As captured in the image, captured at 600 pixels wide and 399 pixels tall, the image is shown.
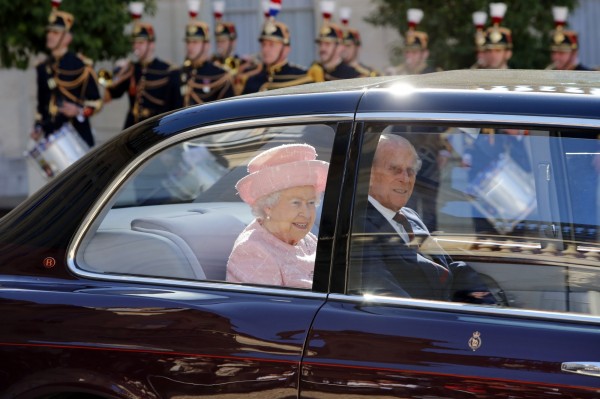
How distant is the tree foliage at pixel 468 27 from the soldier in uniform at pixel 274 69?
1.77 m

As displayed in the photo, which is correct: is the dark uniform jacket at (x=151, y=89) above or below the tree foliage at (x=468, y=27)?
below

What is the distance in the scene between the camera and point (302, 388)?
3.50 metres

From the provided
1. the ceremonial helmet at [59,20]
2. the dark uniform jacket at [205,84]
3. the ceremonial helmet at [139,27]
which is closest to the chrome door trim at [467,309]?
the ceremonial helmet at [59,20]

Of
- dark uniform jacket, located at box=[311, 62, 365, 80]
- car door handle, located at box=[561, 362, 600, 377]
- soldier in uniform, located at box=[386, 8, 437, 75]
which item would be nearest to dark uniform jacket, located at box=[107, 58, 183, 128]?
dark uniform jacket, located at box=[311, 62, 365, 80]

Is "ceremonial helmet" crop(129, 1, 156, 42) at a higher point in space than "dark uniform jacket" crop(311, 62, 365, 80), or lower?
higher

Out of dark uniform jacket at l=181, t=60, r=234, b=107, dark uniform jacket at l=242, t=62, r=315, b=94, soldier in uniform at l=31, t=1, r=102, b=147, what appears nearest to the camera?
dark uniform jacket at l=242, t=62, r=315, b=94

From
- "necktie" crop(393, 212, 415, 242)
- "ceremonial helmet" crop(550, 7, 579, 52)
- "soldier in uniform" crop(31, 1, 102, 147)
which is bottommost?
"necktie" crop(393, 212, 415, 242)

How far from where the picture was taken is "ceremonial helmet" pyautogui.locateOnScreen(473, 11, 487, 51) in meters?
13.9

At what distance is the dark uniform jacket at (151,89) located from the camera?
1452cm

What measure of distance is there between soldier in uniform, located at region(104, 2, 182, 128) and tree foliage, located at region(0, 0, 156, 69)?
0.56 ft

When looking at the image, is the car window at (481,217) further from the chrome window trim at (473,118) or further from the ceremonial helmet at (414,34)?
the ceremonial helmet at (414,34)

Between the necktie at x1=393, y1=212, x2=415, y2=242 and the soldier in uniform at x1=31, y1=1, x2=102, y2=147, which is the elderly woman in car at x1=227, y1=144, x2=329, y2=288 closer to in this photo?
the necktie at x1=393, y1=212, x2=415, y2=242

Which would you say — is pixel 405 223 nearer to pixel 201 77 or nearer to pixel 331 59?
pixel 331 59

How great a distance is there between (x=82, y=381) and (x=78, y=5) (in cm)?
1070
